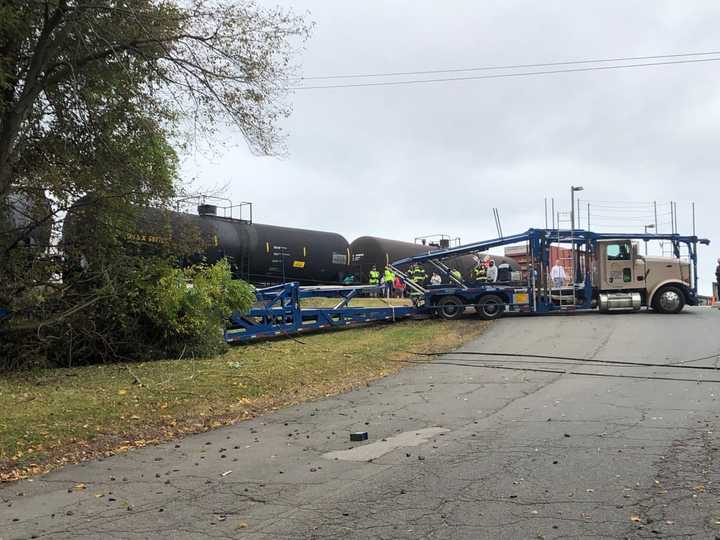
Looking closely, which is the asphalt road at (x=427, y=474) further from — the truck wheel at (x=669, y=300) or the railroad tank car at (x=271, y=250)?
the truck wheel at (x=669, y=300)

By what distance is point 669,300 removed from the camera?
21.6 m

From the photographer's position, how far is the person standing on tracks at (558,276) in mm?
22547

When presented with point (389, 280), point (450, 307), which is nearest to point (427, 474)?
point (450, 307)

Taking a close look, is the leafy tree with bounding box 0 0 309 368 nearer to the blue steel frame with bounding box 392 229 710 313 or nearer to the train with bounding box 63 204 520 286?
the train with bounding box 63 204 520 286

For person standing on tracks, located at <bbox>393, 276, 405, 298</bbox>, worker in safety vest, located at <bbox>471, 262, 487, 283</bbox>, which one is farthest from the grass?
person standing on tracks, located at <bbox>393, 276, 405, 298</bbox>

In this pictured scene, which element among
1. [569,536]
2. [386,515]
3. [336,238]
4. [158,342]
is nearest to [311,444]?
[386,515]

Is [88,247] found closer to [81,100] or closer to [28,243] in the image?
[28,243]

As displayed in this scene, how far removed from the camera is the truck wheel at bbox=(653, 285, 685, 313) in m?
21.5

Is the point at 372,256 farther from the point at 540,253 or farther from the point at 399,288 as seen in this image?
the point at 540,253

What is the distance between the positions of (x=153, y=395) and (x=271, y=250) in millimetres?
12900

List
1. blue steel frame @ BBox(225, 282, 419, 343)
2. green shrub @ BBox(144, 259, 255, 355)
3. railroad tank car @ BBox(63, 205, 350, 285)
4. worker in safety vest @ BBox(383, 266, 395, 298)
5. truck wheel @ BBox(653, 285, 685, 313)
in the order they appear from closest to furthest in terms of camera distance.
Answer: green shrub @ BBox(144, 259, 255, 355) → blue steel frame @ BBox(225, 282, 419, 343) → railroad tank car @ BBox(63, 205, 350, 285) → truck wheel @ BBox(653, 285, 685, 313) → worker in safety vest @ BBox(383, 266, 395, 298)

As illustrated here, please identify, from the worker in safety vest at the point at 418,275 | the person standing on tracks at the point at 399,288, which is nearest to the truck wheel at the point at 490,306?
the worker in safety vest at the point at 418,275

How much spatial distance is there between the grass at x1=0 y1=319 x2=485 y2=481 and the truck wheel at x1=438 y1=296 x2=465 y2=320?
6.18 metres

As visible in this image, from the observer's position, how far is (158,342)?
43.0 ft
